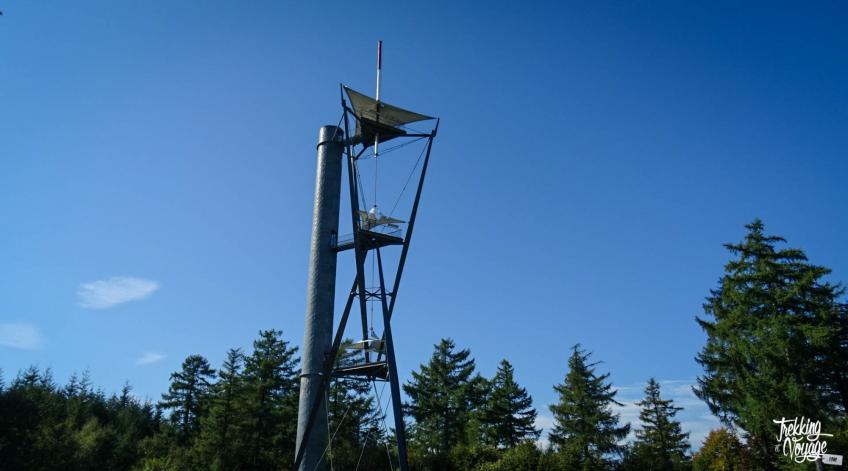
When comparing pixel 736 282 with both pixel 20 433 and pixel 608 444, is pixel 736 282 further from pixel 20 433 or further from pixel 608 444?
pixel 20 433

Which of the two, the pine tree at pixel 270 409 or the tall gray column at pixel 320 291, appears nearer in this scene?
the tall gray column at pixel 320 291

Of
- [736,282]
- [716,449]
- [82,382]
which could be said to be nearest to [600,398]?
[716,449]

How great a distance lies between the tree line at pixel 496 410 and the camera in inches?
1094

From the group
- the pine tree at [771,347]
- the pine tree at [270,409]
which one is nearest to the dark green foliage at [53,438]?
the pine tree at [270,409]

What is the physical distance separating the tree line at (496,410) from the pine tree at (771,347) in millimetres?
73

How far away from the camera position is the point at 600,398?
41.5 m

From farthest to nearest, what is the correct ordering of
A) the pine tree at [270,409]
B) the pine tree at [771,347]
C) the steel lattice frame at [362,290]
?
1. the pine tree at [270,409]
2. the pine tree at [771,347]
3. the steel lattice frame at [362,290]

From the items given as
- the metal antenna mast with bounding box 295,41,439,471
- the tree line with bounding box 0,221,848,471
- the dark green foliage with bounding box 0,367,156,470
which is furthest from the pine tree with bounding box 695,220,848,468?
the dark green foliage with bounding box 0,367,156,470

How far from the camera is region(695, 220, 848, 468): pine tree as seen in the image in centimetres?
2700

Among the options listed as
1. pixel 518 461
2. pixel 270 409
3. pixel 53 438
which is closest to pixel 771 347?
pixel 518 461

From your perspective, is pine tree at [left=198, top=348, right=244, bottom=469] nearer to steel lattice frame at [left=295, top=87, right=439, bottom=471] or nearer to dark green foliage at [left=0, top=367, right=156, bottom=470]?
dark green foliage at [left=0, top=367, right=156, bottom=470]

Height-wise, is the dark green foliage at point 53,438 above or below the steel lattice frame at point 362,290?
below

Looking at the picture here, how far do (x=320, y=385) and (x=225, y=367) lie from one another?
28.4 metres

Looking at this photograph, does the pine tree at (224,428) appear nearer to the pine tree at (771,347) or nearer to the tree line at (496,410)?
the tree line at (496,410)
